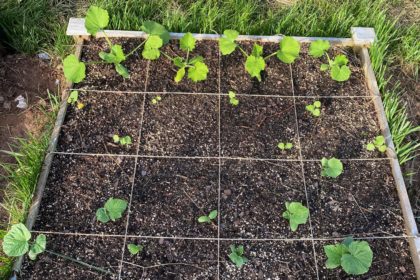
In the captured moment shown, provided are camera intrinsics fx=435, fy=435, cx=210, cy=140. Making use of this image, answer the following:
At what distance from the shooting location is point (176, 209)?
222cm

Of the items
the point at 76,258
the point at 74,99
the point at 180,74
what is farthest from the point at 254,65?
the point at 76,258

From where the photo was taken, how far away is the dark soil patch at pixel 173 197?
2.17m

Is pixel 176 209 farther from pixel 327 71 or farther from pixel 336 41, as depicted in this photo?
pixel 336 41

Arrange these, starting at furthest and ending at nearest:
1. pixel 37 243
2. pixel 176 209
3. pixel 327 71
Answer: pixel 327 71, pixel 176 209, pixel 37 243

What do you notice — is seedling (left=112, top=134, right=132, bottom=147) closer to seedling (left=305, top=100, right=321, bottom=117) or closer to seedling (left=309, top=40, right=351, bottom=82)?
seedling (left=305, top=100, right=321, bottom=117)

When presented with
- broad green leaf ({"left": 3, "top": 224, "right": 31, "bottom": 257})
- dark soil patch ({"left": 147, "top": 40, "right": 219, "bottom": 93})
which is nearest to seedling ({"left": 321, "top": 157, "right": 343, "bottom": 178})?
dark soil patch ({"left": 147, "top": 40, "right": 219, "bottom": 93})

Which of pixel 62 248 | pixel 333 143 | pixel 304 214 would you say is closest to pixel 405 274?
pixel 304 214

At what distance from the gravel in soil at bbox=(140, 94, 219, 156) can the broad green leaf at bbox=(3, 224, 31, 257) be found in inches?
27.8

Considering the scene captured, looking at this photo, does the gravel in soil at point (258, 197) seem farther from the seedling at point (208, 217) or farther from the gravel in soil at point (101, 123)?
the gravel in soil at point (101, 123)

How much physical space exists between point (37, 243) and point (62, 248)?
0.13 m

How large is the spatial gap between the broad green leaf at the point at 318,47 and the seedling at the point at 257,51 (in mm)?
110

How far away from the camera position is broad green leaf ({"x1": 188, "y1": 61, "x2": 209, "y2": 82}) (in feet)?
8.05

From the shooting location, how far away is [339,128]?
2500 millimetres

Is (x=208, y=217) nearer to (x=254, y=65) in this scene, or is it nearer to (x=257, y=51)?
(x=254, y=65)
